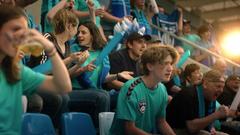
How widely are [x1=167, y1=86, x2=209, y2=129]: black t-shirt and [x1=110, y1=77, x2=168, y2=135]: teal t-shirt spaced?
383 millimetres

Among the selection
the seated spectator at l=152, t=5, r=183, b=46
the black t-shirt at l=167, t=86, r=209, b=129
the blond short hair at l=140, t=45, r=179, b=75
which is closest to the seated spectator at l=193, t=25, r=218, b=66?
the seated spectator at l=152, t=5, r=183, b=46

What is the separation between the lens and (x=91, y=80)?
3.35 m

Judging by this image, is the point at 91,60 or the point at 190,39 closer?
the point at 91,60

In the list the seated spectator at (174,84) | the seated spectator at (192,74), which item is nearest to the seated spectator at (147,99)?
the seated spectator at (174,84)

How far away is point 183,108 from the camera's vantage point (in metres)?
3.13

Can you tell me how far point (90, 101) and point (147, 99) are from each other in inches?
21.9

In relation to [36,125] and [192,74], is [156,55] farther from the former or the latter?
[192,74]

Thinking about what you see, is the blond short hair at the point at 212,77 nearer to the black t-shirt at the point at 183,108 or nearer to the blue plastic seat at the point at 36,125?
the black t-shirt at the point at 183,108

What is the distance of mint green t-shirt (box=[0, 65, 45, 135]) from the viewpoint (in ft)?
5.39

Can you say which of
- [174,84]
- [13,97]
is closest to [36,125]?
[13,97]

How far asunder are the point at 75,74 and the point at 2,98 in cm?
146

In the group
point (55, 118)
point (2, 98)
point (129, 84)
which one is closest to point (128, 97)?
point (129, 84)

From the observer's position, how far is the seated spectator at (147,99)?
8.48 feet

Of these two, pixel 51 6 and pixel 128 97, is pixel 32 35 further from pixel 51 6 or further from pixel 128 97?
pixel 51 6
